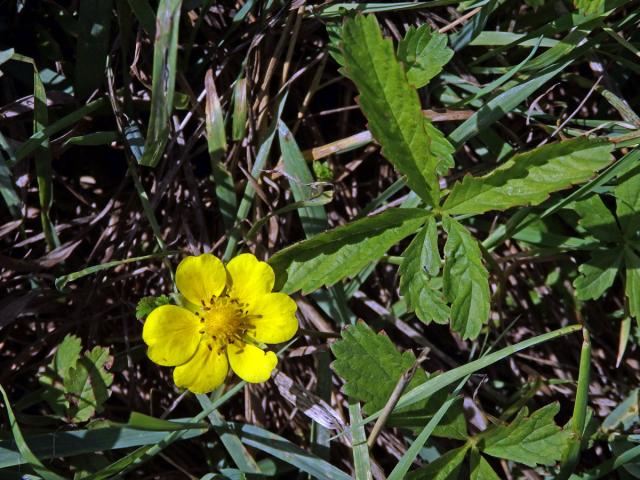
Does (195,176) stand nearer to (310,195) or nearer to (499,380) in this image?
(310,195)

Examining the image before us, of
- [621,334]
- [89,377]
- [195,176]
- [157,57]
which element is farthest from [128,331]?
[621,334]

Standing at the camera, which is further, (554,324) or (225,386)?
(554,324)

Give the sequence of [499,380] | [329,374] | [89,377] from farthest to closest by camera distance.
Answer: [499,380] < [329,374] < [89,377]

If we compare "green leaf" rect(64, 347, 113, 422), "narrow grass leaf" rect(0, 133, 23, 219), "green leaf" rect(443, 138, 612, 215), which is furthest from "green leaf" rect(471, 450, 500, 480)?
"narrow grass leaf" rect(0, 133, 23, 219)

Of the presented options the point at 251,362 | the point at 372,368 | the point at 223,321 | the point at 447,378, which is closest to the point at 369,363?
the point at 372,368

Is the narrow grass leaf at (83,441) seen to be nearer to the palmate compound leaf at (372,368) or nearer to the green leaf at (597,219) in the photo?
the palmate compound leaf at (372,368)

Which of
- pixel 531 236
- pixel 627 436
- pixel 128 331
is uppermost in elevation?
pixel 531 236

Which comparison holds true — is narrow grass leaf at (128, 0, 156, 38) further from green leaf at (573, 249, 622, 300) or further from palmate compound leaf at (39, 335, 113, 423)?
green leaf at (573, 249, 622, 300)
